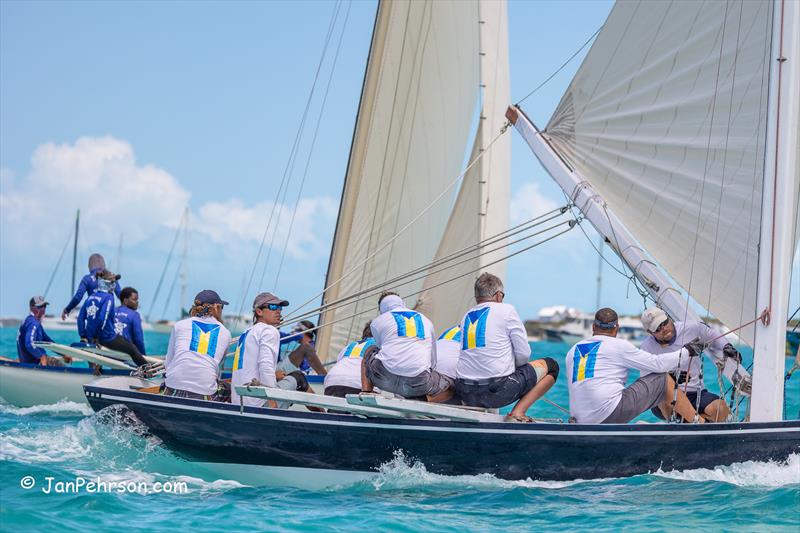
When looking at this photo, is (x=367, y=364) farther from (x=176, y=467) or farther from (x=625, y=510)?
(x=625, y=510)

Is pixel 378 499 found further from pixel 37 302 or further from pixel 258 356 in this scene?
pixel 37 302

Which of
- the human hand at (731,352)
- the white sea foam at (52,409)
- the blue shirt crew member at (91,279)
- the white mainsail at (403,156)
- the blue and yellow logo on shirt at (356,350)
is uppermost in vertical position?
the white mainsail at (403,156)

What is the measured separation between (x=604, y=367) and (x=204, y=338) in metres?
3.89

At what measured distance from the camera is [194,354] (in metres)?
10.9

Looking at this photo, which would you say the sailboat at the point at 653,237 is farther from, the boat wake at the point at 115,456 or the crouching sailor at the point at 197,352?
the crouching sailor at the point at 197,352

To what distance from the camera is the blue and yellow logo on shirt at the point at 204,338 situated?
10844 mm

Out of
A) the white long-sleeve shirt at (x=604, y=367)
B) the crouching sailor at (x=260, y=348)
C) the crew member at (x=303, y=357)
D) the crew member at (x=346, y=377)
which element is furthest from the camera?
the crew member at (x=303, y=357)

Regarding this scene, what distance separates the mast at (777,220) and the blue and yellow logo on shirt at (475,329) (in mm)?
2406

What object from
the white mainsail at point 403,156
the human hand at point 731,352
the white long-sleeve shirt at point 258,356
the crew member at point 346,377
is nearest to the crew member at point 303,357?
the white mainsail at point 403,156

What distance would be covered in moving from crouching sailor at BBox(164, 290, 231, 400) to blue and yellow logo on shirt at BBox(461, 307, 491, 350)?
2485 mm

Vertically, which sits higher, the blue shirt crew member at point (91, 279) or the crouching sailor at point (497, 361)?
the blue shirt crew member at point (91, 279)

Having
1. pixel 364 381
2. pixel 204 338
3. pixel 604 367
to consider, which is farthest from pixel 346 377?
pixel 604 367

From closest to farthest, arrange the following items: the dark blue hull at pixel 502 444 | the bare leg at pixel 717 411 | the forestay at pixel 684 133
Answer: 1. the dark blue hull at pixel 502 444
2. the bare leg at pixel 717 411
3. the forestay at pixel 684 133

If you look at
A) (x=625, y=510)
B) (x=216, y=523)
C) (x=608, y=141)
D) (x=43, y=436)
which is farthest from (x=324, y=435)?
(x=608, y=141)
